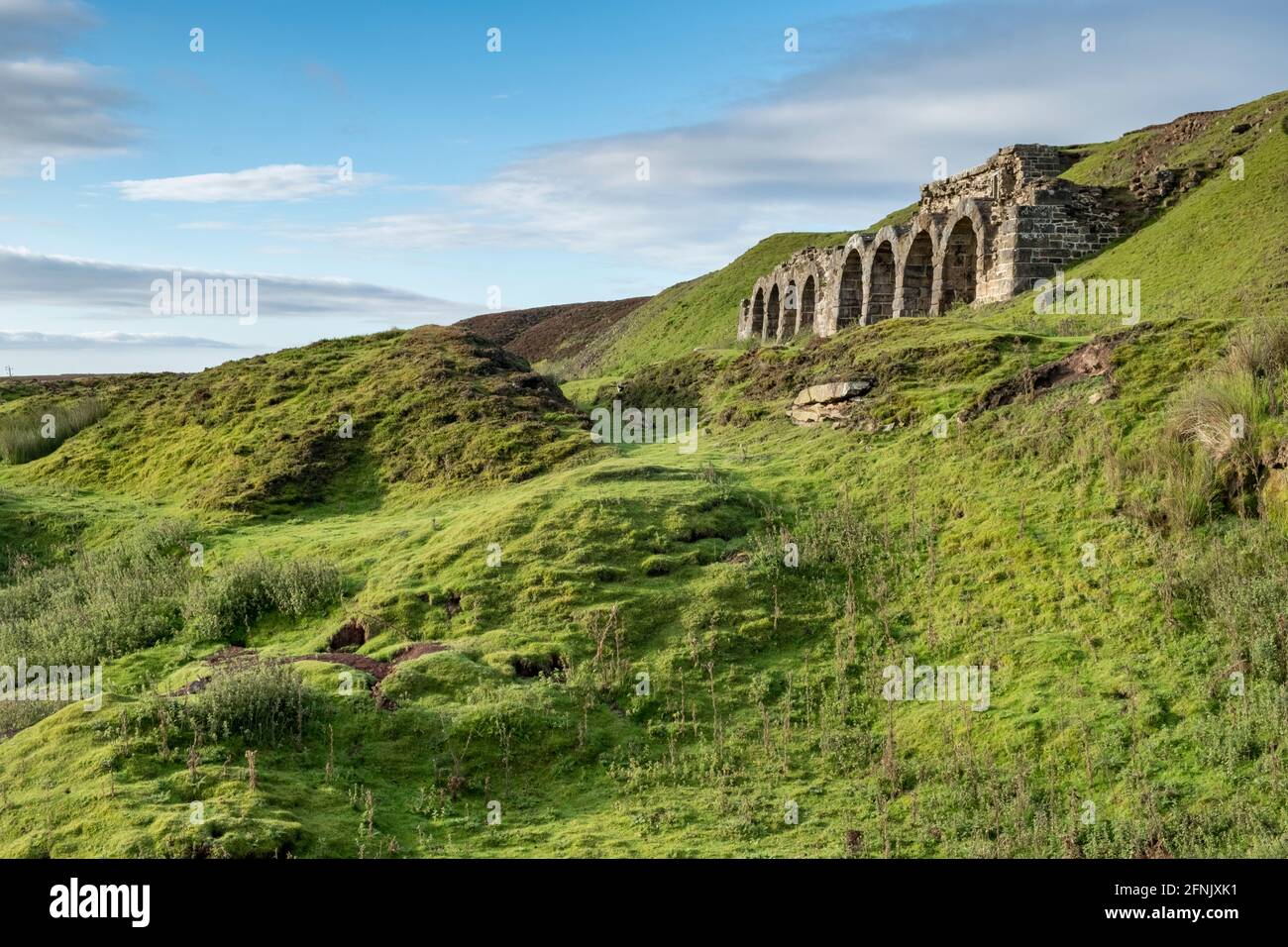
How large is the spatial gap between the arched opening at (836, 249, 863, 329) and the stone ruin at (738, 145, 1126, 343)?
3 cm

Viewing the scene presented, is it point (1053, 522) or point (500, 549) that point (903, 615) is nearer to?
point (1053, 522)

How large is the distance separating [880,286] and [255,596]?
26213mm

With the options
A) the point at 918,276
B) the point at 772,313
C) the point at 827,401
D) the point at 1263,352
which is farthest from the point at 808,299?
the point at 1263,352

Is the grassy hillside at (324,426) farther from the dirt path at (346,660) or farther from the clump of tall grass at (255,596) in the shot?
the dirt path at (346,660)

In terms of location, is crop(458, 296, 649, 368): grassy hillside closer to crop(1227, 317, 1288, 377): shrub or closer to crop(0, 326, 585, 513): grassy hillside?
crop(0, 326, 585, 513): grassy hillside

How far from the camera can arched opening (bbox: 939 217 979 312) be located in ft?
105

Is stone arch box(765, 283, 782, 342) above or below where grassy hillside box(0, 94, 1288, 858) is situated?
above

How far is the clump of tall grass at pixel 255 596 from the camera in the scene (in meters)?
15.6

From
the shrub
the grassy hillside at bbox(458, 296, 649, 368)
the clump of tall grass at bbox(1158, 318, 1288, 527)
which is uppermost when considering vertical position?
the grassy hillside at bbox(458, 296, 649, 368)

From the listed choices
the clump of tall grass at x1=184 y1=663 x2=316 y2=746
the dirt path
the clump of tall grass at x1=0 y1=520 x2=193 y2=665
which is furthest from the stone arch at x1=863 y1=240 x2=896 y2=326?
the clump of tall grass at x1=184 y1=663 x2=316 y2=746

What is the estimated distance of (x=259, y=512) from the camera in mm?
21703

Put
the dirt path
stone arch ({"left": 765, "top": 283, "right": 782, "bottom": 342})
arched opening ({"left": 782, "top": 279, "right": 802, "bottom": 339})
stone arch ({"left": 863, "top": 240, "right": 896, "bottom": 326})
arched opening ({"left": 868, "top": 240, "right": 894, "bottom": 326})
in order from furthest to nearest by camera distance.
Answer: stone arch ({"left": 765, "top": 283, "right": 782, "bottom": 342}), arched opening ({"left": 782, "top": 279, "right": 802, "bottom": 339}), arched opening ({"left": 868, "top": 240, "right": 894, "bottom": 326}), stone arch ({"left": 863, "top": 240, "right": 896, "bottom": 326}), the dirt path

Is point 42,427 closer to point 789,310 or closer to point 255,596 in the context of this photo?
point 255,596
